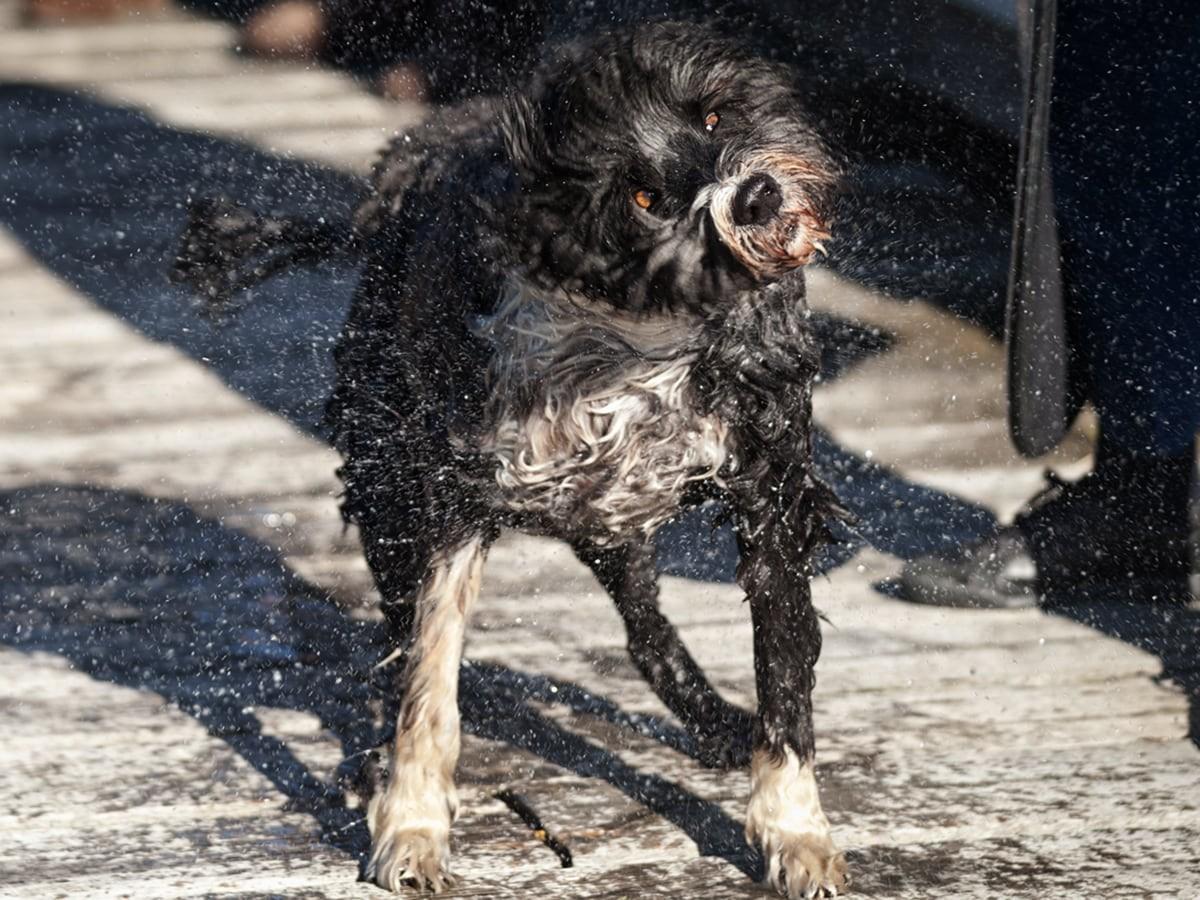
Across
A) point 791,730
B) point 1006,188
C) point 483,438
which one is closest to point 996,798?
point 791,730

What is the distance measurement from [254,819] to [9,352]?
142 inches

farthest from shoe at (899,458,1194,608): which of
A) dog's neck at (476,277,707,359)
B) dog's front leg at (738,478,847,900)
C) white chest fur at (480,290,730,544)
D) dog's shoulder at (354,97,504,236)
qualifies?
dog's shoulder at (354,97,504,236)

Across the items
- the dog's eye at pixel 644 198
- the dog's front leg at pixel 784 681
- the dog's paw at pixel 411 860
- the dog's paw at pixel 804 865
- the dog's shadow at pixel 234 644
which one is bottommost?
the dog's shadow at pixel 234 644

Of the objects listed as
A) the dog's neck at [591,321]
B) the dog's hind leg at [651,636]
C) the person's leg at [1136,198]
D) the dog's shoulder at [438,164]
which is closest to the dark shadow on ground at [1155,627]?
the person's leg at [1136,198]

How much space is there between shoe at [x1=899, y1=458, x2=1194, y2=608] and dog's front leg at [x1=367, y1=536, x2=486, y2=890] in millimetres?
1604

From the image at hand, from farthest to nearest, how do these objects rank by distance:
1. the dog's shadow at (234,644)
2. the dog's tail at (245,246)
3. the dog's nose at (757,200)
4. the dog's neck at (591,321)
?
the dog's tail at (245,246)
the dog's shadow at (234,644)
the dog's neck at (591,321)
the dog's nose at (757,200)

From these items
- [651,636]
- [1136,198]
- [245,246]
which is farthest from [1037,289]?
[245,246]

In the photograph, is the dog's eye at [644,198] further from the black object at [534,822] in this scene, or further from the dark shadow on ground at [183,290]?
the dark shadow on ground at [183,290]

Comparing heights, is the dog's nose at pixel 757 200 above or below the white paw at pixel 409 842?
above

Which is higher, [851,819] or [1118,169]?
[1118,169]

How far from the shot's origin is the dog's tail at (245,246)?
4336 mm

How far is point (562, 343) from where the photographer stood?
3332 mm

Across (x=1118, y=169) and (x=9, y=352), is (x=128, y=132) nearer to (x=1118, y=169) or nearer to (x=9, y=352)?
(x=9, y=352)

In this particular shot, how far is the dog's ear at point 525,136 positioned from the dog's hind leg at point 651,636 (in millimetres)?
1145
